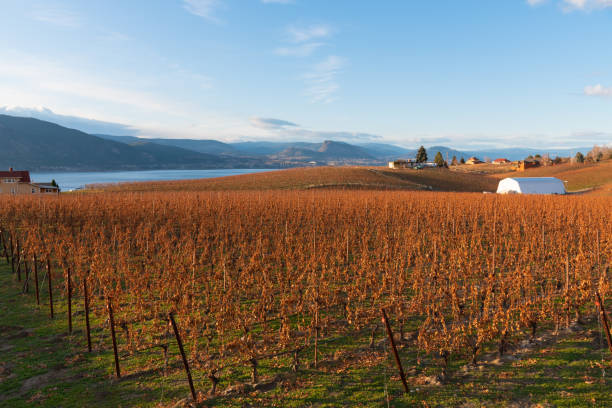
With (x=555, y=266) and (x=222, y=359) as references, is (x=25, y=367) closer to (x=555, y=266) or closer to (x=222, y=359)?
(x=222, y=359)

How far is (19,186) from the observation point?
46125 millimetres

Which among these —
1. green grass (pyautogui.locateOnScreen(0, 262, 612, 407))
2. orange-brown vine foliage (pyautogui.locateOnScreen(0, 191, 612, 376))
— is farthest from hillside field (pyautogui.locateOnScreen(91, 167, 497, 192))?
green grass (pyautogui.locateOnScreen(0, 262, 612, 407))

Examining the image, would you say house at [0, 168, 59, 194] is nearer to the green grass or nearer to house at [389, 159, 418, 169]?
the green grass

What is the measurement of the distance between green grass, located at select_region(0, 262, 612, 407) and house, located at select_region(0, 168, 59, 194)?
1902 inches

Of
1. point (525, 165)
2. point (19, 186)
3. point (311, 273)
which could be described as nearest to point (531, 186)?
point (311, 273)

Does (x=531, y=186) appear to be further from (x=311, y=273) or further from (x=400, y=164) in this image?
(x=311, y=273)

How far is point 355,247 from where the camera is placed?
14812 mm

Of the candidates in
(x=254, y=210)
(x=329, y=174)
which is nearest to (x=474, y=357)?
(x=254, y=210)

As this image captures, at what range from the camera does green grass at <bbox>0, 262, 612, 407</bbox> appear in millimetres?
5129

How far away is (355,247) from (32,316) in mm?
11542

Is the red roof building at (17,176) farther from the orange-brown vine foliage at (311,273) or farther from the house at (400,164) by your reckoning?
the house at (400,164)

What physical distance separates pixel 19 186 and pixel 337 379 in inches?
2298

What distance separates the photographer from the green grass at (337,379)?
513cm

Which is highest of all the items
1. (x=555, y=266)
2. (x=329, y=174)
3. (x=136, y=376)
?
(x=329, y=174)
